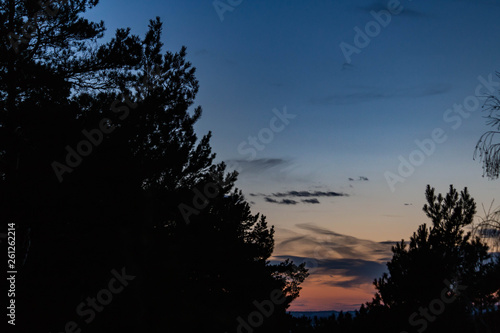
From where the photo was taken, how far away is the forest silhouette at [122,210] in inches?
484

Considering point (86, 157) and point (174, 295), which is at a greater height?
point (86, 157)

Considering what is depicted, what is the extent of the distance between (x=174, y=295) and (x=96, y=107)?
6.60 meters

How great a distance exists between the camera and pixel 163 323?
12828 millimetres

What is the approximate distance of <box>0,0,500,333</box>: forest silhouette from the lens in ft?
40.3

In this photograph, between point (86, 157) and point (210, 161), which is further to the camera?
point (210, 161)

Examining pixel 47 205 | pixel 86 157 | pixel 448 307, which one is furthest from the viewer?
pixel 448 307

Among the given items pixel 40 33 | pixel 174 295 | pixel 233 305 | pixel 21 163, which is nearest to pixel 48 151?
pixel 21 163

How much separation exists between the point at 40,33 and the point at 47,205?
5.93 m

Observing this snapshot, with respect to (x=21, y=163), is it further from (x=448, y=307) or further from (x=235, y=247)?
(x=448, y=307)

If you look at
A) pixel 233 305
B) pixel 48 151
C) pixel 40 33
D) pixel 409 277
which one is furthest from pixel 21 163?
pixel 409 277

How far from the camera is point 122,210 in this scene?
14469mm

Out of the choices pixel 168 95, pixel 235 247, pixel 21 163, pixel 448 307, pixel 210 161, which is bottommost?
pixel 448 307

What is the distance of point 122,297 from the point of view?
1225cm

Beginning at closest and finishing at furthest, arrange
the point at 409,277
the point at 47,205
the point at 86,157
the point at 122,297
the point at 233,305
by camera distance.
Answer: the point at 122,297 → the point at 47,205 → the point at 86,157 → the point at 233,305 → the point at 409,277
